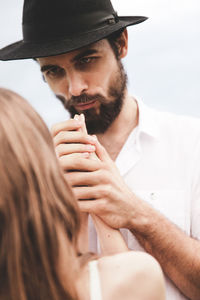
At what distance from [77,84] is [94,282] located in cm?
167

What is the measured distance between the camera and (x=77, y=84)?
2.88 metres

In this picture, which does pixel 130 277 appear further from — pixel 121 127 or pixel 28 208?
pixel 121 127

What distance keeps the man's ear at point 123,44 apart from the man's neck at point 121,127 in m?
0.54

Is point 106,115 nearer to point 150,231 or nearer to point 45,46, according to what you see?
point 45,46

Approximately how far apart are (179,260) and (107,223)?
487 millimetres

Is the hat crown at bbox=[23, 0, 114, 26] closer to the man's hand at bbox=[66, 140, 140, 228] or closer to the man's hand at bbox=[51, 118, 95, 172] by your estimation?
the man's hand at bbox=[51, 118, 95, 172]

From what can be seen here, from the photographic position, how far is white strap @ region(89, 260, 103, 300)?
151cm

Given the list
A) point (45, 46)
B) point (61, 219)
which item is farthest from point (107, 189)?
point (45, 46)

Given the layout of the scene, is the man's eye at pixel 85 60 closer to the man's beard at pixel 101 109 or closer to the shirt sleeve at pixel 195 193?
the man's beard at pixel 101 109

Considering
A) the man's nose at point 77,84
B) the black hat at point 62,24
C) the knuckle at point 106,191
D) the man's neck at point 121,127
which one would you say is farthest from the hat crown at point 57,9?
the knuckle at point 106,191

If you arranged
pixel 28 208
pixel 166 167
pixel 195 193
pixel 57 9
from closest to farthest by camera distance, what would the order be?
pixel 28 208, pixel 195 193, pixel 166 167, pixel 57 9

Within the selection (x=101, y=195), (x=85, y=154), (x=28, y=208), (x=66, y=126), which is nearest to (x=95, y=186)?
(x=101, y=195)

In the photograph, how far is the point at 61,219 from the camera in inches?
58.6

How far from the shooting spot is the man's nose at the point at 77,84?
2.88 m
